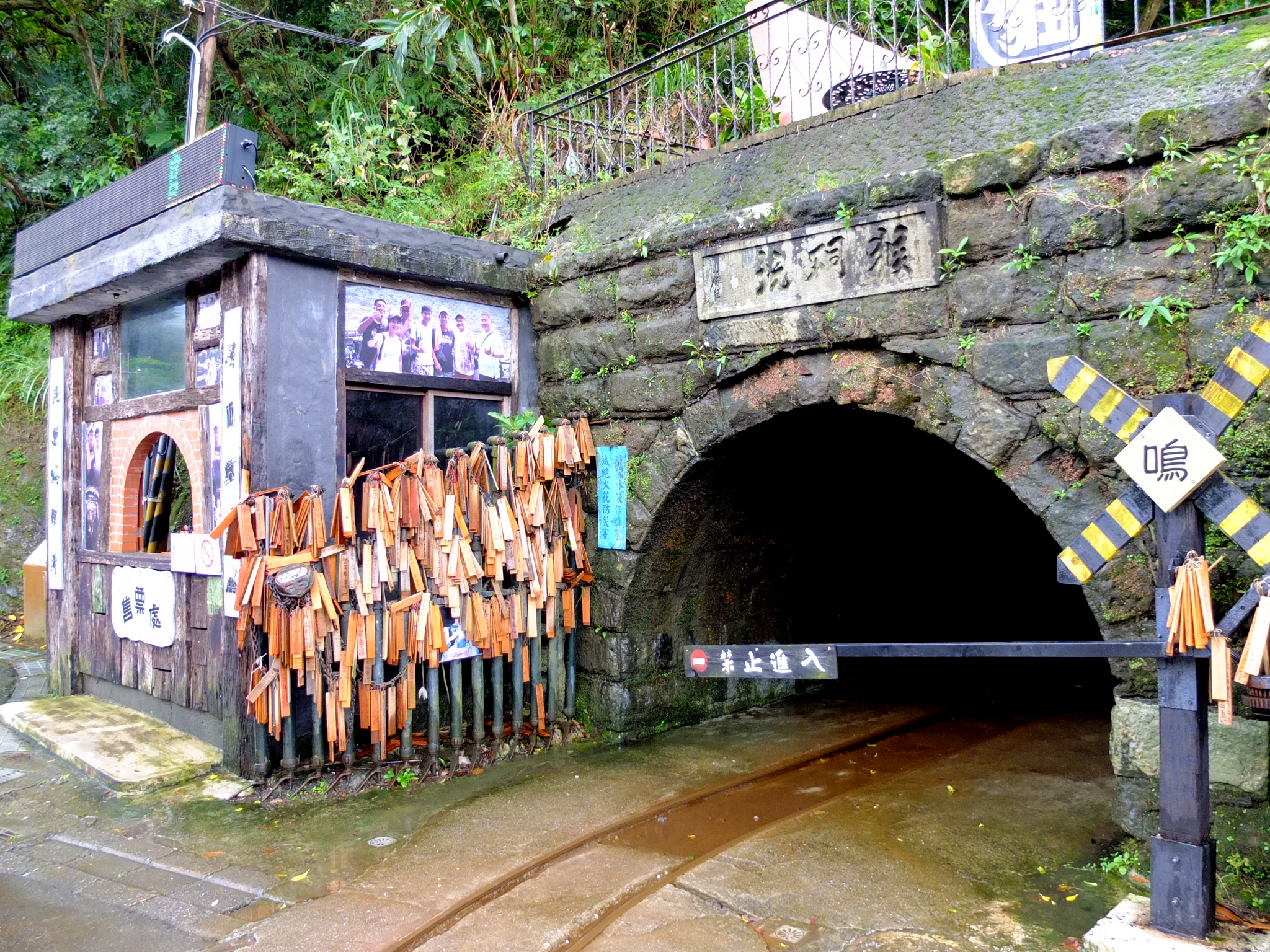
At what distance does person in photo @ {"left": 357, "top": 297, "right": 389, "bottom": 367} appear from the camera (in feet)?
19.1

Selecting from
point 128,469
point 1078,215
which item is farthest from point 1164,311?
point 128,469

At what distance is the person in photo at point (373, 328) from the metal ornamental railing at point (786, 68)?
2182 mm

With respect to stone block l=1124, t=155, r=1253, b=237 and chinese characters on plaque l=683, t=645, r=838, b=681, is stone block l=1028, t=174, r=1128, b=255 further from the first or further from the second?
chinese characters on plaque l=683, t=645, r=838, b=681

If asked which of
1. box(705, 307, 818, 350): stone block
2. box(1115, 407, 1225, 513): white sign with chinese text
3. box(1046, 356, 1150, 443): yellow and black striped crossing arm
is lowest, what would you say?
box(1115, 407, 1225, 513): white sign with chinese text

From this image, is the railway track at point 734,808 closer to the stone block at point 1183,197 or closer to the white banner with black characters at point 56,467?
the stone block at point 1183,197

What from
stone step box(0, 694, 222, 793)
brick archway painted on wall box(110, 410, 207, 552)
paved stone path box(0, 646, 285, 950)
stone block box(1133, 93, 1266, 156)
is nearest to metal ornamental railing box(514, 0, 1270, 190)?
stone block box(1133, 93, 1266, 156)

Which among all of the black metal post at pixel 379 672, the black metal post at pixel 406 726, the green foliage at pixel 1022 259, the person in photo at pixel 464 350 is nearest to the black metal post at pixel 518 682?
the black metal post at pixel 406 726

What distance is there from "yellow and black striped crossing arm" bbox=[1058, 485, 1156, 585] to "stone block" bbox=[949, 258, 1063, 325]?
56.0 inches

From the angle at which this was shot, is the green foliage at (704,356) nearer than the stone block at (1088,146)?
No

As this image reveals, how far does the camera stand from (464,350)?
6.40 metres

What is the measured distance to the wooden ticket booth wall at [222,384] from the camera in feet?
17.7

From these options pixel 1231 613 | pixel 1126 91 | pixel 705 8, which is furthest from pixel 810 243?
pixel 705 8

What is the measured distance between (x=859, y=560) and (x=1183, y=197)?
5.03 meters

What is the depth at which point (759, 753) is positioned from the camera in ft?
20.7
